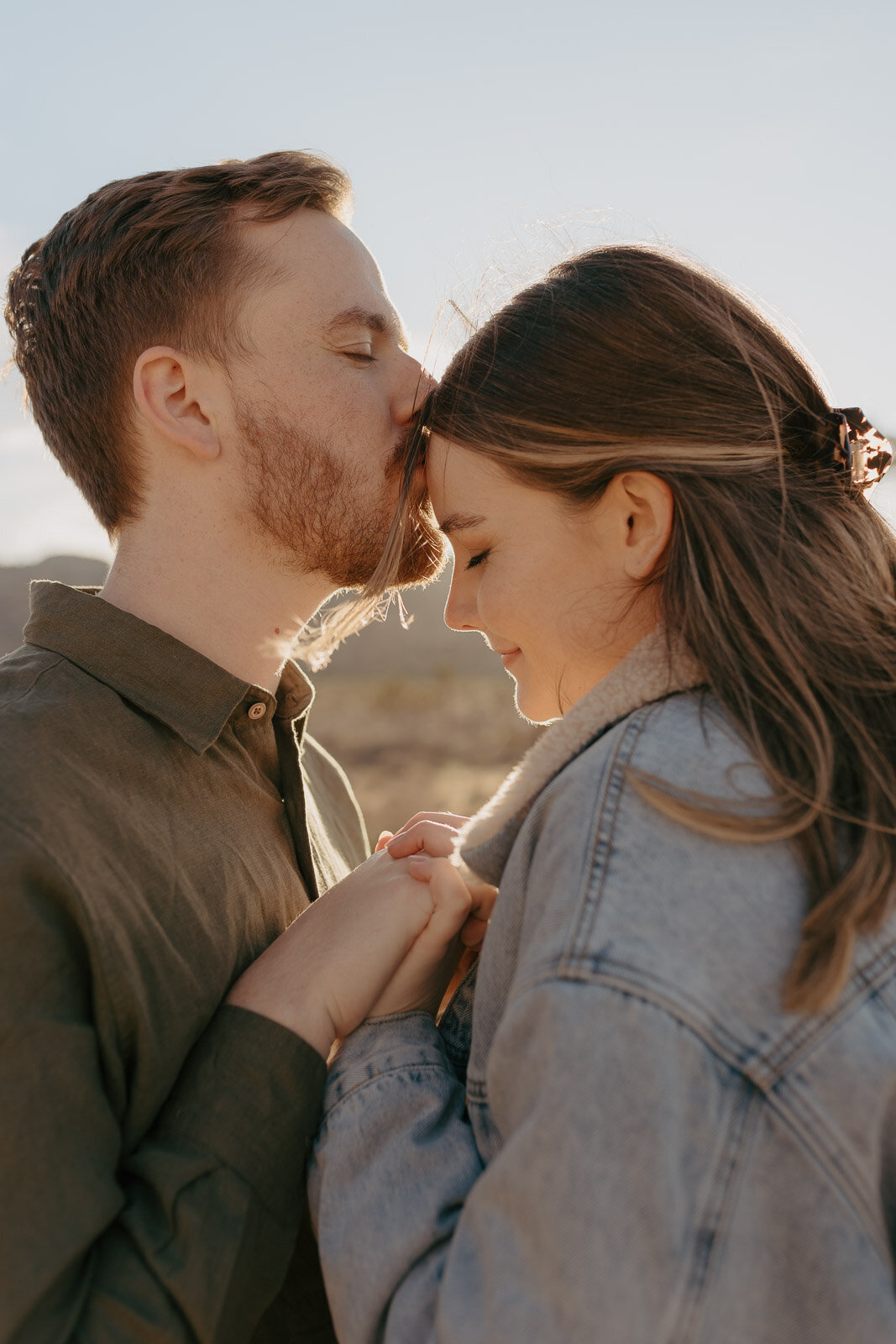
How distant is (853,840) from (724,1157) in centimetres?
46

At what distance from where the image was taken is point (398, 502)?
7.32 ft

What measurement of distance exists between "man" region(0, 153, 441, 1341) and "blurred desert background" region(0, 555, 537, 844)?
4471mm

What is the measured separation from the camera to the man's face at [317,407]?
2156 millimetres

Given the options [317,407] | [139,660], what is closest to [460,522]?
[317,407]

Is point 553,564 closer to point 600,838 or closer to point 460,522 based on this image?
point 460,522

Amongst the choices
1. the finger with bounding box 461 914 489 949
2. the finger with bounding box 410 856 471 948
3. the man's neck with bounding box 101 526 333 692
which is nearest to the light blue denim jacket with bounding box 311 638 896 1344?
the finger with bounding box 410 856 471 948

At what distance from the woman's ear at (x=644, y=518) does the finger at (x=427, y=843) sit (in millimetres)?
633

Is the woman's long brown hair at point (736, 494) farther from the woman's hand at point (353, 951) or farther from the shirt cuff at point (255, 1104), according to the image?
the shirt cuff at point (255, 1104)

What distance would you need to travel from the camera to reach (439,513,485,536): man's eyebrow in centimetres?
193

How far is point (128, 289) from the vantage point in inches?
88.3

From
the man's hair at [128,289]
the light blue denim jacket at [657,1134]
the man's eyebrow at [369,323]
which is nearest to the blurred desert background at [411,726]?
the man's eyebrow at [369,323]

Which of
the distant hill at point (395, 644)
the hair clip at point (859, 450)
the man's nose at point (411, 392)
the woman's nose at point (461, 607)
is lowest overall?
the distant hill at point (395, 644)

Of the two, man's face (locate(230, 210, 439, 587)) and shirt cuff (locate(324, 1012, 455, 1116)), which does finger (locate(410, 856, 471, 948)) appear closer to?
shirt cuff (locate(324, 1012, 455, 1116))

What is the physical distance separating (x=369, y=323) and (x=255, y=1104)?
1.80 m
